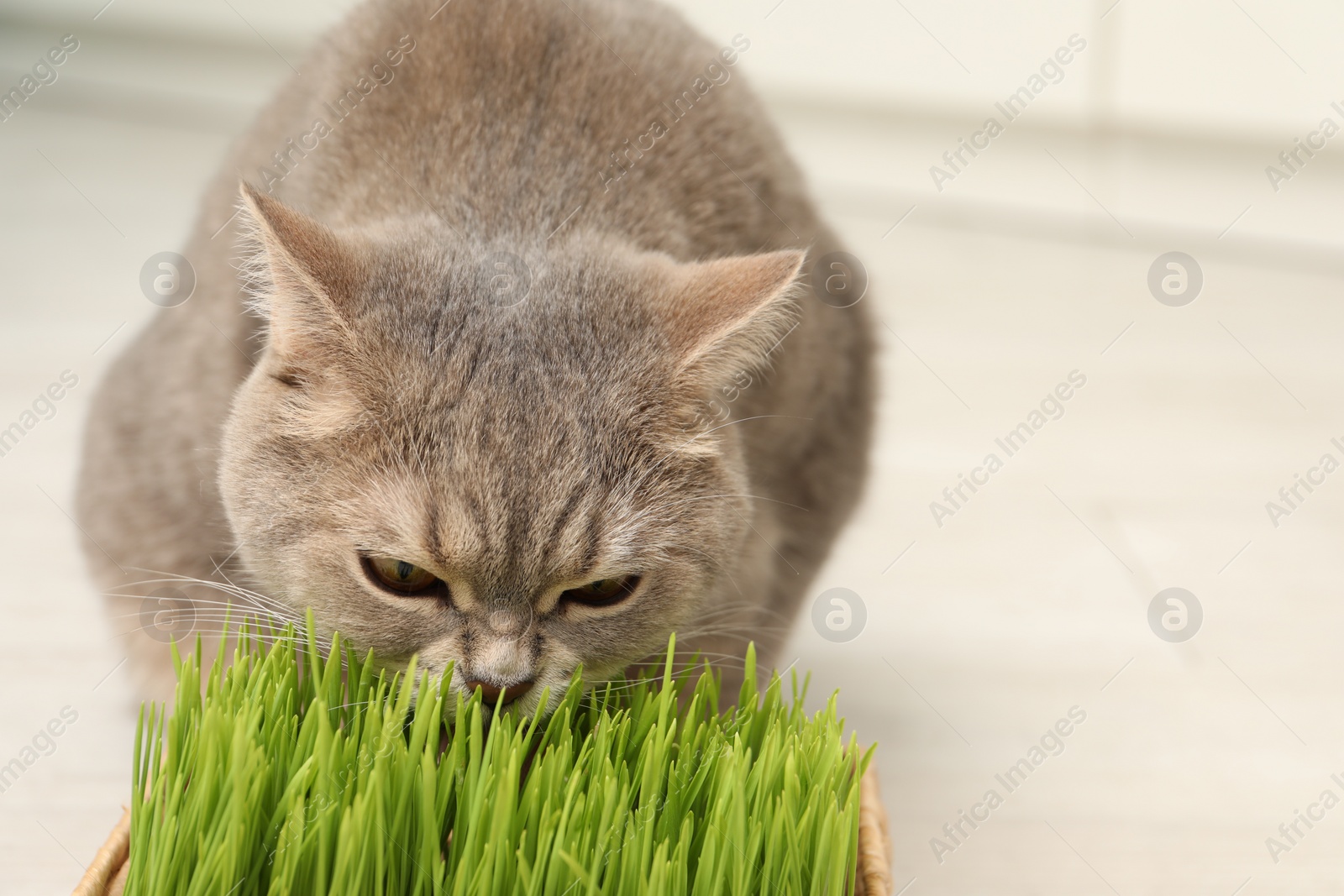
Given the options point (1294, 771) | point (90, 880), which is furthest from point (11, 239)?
point (1294, 771)

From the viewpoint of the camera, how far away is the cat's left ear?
98 cm

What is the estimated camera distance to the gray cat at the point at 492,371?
0.95 meters

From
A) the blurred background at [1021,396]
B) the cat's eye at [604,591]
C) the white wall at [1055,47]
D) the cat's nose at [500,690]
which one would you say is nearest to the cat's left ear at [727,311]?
the cat's eye at [604,591]

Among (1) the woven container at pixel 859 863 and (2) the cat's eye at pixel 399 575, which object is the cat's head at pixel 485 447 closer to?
(2) the cat's eye at pixel 399 575

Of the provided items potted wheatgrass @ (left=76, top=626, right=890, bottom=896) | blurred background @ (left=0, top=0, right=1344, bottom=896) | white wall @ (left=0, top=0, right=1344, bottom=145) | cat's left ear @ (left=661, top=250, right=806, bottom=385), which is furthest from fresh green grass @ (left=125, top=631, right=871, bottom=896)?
white wall @ (left=0, top=0, right=1344, bottom=145)

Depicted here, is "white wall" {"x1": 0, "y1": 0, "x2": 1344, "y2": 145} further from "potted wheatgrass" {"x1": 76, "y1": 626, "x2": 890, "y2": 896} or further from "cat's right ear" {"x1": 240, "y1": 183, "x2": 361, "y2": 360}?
"potted wheatgrass" {"x1": 76, "y1": 626, "x2": 890, "y2": 896}

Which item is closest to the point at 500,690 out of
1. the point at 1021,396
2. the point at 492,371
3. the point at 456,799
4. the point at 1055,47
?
the point at 456,799

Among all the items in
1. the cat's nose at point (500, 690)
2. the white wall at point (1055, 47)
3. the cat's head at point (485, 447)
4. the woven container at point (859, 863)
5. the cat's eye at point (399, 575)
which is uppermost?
the white wall at point (1055, 47)

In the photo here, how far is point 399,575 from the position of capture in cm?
96

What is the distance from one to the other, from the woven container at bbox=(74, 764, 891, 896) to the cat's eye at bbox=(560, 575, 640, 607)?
0.78 ft

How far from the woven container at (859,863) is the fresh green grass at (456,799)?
26mm

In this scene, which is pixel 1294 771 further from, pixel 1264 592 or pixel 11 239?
pixel 11 239

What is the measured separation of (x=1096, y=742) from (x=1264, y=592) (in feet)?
1.70

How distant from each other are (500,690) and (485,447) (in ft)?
0.61
